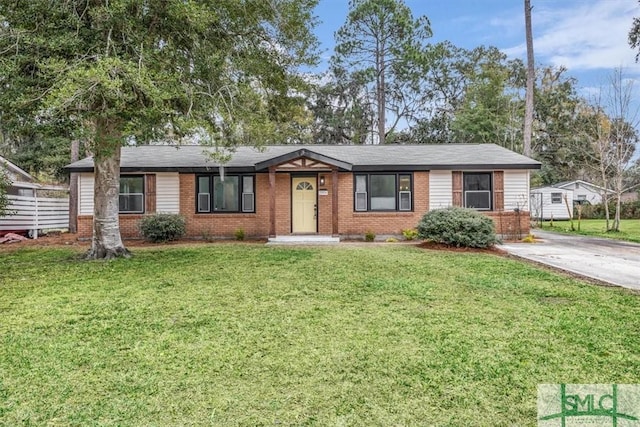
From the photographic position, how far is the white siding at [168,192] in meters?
13.4

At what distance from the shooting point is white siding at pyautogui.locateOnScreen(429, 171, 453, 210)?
13359mm

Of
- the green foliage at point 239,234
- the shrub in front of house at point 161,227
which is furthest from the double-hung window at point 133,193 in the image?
the green foliage at point 239,234

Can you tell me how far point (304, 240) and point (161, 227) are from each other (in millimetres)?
4519

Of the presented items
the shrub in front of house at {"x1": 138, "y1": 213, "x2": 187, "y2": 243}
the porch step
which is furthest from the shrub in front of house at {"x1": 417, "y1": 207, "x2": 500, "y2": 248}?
the shrub in front of house at {"x1": 138, "y1": 213, "x2": 187, "y2": 243}

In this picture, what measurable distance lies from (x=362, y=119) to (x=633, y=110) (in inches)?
673

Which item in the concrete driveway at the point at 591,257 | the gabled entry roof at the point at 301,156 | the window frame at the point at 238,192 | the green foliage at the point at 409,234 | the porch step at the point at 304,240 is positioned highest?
the gabled entry roof at the point at 301,156

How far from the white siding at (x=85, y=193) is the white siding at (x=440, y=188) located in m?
11.5

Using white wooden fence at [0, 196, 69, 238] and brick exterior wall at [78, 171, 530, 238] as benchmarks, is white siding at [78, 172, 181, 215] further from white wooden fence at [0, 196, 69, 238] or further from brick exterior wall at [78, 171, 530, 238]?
white wooden fence at [0, 196, 69, 238]

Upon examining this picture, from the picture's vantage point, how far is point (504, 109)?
28953 millimetres

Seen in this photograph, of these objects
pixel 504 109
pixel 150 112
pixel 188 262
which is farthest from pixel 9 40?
pixel 504 109

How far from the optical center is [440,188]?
43.9ft

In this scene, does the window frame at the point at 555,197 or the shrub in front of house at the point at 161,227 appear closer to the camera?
the shrub in front of house at the point at 161,227

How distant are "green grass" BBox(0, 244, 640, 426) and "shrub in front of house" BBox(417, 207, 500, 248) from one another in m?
3.50

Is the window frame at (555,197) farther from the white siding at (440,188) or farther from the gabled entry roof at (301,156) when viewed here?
the gabled entry roof at (301,156)
